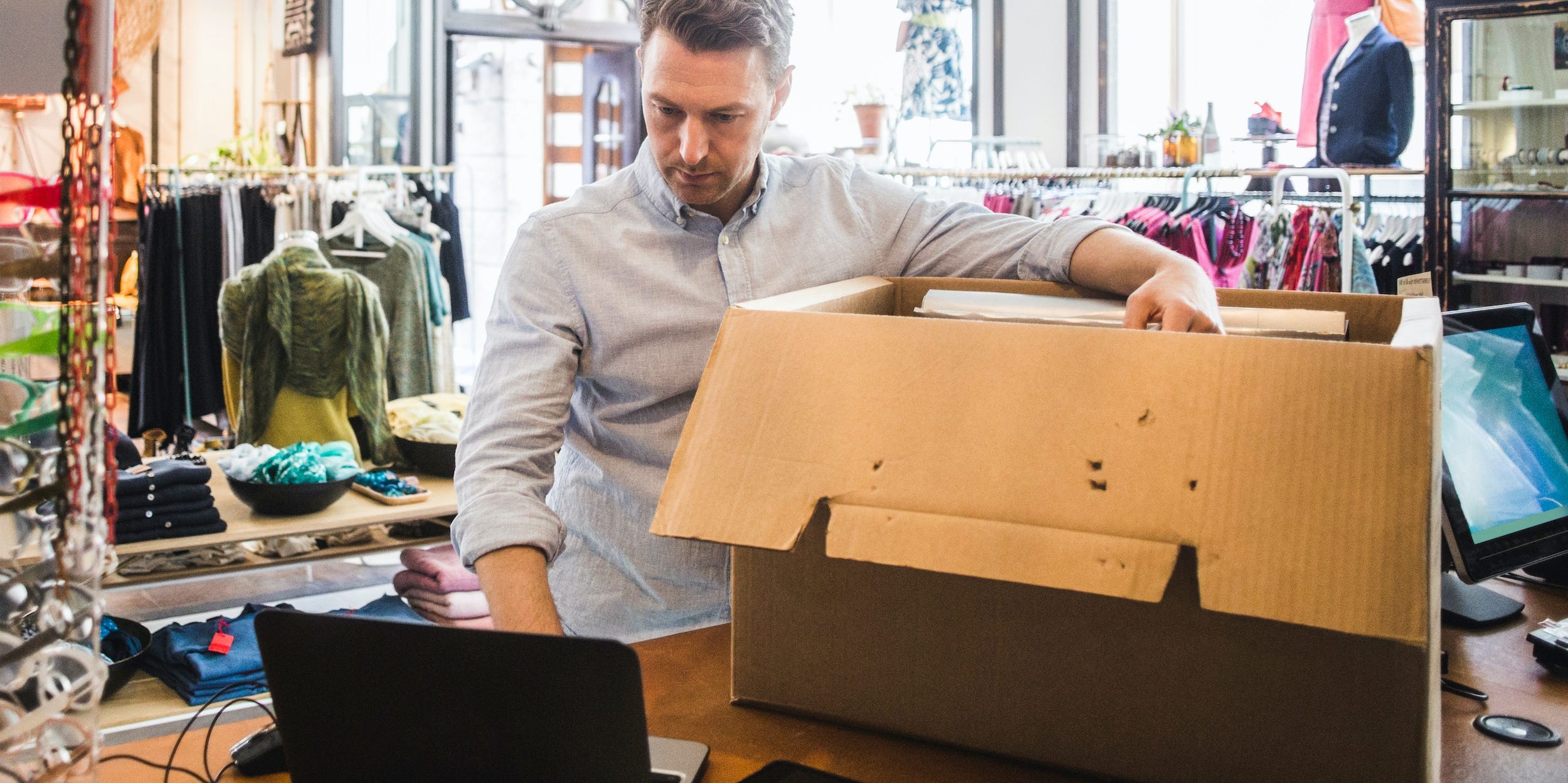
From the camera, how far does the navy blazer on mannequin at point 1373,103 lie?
420cm

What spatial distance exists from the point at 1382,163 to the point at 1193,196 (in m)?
0.91

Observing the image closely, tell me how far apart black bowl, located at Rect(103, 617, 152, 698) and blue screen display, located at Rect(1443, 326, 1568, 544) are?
2.25 m

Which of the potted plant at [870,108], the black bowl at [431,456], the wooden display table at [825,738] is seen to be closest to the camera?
the wooden display table at [825,738]

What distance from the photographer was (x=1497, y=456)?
1498mm

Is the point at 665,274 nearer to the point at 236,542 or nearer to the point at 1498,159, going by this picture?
the point at 236,542

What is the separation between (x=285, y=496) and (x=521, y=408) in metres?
1.88

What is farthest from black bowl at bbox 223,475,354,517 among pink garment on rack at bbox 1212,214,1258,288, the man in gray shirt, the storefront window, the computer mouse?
pink garment on rack at bbox 1212,214,1258,288

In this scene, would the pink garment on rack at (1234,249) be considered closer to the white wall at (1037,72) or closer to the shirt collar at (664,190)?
the white wall at (1037,72)

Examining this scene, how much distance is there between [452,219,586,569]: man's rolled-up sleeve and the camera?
1.14 m

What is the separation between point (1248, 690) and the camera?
32.8 inches

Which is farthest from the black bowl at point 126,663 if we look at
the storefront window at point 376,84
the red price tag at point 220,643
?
the storefront window at point 376,84

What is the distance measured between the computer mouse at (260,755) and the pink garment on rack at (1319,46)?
4.50 m

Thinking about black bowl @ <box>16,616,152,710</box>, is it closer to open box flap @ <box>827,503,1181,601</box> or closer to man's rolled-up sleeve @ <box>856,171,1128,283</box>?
man's rolled-up sleeve @ <box>856,171,1128,283</box>

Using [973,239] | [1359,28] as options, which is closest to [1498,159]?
[1359,28]
